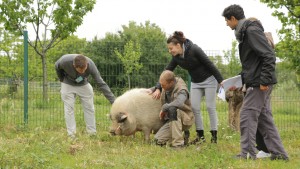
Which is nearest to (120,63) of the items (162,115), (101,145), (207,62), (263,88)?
(162,115)

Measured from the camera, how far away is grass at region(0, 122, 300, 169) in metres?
6.05

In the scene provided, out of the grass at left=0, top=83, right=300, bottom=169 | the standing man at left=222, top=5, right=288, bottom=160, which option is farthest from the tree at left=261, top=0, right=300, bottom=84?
the standing man at left=222, top=5, right=288, bottom=160

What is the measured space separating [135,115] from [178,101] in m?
1.08

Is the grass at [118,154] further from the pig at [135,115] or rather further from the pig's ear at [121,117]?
the pig's ear at [121,117]

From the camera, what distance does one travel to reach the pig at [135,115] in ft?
27.7

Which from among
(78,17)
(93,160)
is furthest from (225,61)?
(78,17)

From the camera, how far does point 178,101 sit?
7840mm

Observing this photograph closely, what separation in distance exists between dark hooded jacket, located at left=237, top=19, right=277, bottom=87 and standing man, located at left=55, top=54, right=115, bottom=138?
10.2 ft

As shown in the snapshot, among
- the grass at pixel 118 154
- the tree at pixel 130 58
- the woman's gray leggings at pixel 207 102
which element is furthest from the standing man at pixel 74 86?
the tree at pixel 130 58

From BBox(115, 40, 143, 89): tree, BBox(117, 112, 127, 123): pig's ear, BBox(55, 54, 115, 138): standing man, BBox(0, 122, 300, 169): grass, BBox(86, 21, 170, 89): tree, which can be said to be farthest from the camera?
BBox(86, 21, 170, 89): tree

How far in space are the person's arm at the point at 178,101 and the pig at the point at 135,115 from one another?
66cm

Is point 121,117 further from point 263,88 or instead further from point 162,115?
point 263,88

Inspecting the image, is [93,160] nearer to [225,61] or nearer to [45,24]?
[225,61]

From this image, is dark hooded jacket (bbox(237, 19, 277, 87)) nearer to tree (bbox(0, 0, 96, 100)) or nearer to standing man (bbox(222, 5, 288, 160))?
standing man (bbox(222, 5, 288, 160))
